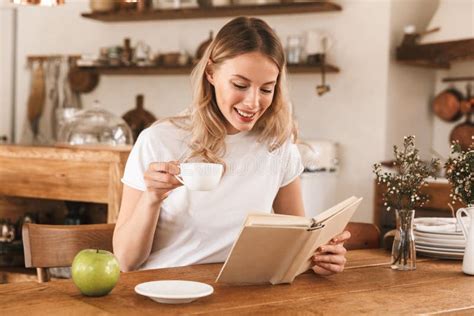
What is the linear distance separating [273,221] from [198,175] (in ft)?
Answer: 0.69

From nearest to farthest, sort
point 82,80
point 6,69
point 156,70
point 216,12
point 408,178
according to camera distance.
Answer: point 408,178, point 216,12, point 156,70, point 82,80, point 6,69

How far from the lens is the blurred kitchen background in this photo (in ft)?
17.2

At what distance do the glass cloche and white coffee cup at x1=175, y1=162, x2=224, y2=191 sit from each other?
1.82 m

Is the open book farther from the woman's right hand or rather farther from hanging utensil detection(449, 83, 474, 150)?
hanging utensil detection(449, 83, 474, 150)

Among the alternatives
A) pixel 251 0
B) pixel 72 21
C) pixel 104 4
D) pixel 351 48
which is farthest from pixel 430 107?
pixel 72 21

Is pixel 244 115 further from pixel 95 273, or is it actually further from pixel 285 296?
pixel 95 273

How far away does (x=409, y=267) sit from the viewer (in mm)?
2201

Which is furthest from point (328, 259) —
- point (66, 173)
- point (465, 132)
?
point (465, 132)

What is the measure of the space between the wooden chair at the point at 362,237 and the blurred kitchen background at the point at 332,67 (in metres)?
2.33

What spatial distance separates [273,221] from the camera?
1765 mm

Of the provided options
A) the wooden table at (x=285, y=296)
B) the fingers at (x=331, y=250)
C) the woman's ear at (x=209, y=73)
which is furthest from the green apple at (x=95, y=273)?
the woman's ear at (x=209, y=73)

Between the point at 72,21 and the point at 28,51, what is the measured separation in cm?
53

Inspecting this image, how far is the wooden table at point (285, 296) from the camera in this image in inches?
64.0

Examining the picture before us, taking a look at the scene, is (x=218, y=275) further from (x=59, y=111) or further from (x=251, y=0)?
(x=59, y=111)
